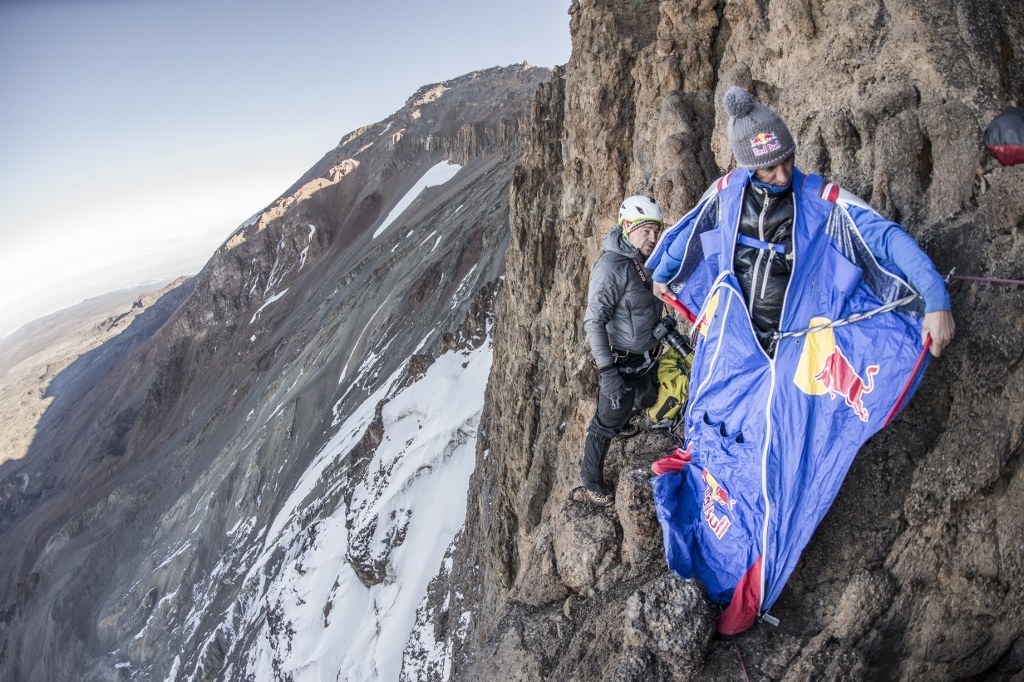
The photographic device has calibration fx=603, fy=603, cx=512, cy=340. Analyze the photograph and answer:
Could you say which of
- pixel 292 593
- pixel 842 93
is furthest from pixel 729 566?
pixel 292 593

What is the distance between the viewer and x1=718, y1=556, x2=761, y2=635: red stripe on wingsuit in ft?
12.8

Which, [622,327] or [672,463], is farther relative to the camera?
[622,327]

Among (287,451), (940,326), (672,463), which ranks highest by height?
(940,326)

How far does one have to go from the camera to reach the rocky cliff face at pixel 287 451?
21266 millimetres

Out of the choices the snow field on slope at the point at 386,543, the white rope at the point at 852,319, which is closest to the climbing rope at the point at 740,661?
the white rope at the point at 852,319

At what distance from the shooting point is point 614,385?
508 centimetres

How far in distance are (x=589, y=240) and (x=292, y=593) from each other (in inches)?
731

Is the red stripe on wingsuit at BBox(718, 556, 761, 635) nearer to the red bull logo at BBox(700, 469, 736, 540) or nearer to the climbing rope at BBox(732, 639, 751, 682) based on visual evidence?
the climbing rope at BBox(732, 639, 751, 682)

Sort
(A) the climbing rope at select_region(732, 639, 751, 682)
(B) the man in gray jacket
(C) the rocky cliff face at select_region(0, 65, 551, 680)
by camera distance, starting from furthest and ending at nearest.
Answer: (C) the rocky cliff face at select_region(0, 65, 551, 680), (B) the man in gray jacket, (A) the climbing rope at select_region(732, 639, 751, 682)

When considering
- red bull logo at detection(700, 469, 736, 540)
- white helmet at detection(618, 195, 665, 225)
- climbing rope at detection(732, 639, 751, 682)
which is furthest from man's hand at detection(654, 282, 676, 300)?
climbing rope at detection(732, 639, 751, 682)

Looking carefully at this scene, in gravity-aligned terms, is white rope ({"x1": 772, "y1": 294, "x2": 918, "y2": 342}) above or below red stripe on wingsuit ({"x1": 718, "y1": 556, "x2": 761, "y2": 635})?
above

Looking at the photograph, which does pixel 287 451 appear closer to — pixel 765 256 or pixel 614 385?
pixel 614 385

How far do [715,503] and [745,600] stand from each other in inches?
25.0

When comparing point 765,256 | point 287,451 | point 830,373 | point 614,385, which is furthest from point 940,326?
point 287,451
